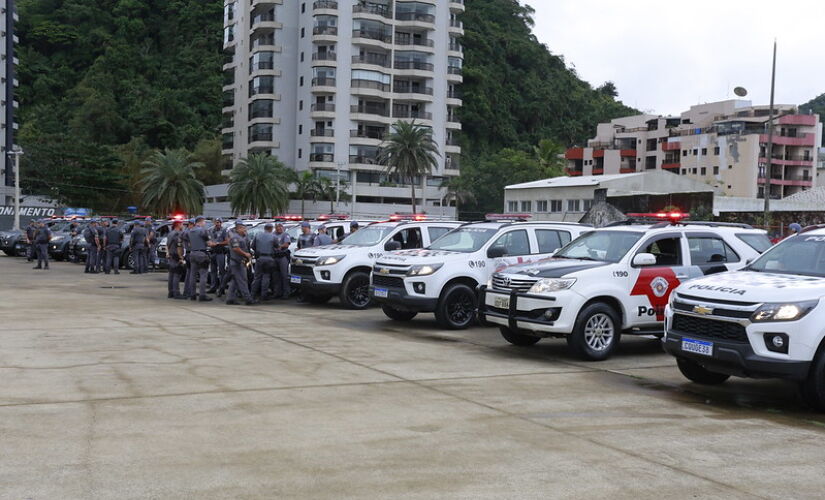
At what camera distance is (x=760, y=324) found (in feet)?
27.1

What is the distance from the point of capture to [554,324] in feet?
36.3

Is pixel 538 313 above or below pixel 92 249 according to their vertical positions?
below

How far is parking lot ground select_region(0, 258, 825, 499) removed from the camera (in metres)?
5.72

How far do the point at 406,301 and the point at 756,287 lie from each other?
654 cm

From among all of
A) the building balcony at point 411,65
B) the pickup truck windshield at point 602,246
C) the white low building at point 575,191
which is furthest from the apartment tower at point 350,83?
the pickup truck windshield at point 602,246

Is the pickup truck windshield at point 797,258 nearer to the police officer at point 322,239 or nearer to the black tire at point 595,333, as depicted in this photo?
the black tire at point 595,333

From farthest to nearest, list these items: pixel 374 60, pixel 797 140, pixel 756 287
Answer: pixel 797 140 → pixel 374 60 → pixel 756 287

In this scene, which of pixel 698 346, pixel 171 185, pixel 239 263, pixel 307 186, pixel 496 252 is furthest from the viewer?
pixel 307 186

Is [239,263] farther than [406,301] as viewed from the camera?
Yes

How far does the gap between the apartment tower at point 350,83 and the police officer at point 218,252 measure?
61.2m

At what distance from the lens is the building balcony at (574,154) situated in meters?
106

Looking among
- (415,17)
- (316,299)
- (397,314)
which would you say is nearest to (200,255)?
(316,299)

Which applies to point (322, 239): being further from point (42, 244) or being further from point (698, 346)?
point (42, 244)

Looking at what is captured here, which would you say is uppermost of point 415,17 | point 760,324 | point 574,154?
point 415,17
